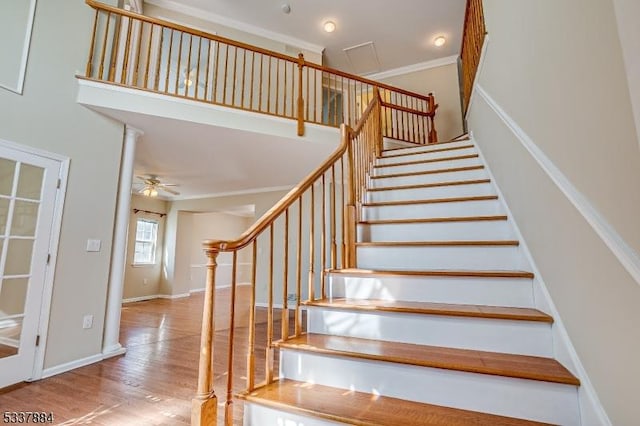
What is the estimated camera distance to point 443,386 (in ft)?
4.18

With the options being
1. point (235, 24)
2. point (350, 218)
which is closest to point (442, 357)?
point (350, 218)

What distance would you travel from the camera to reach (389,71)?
677 cm

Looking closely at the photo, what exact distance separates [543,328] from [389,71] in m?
6.53

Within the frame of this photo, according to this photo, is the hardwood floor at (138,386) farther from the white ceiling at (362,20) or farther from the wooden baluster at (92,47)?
the white ceiling at (362,20)

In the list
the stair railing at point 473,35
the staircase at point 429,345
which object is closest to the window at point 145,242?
the staircase at point 429,345

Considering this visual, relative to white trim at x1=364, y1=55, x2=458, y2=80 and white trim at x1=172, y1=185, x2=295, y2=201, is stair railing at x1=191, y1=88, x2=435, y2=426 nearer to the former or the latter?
white trim at x1=172, y1=185, x2=295, y2=201

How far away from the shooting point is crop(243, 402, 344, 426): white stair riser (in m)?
1.23

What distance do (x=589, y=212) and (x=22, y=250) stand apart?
3733mm

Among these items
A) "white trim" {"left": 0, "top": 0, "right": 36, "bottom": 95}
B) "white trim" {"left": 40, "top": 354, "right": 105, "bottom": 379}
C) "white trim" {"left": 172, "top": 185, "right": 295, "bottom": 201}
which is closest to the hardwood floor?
"white trim" {"left": 40, "top": 354, "right": 105, "bottom": 379}

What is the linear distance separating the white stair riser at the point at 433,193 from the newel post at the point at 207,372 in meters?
1.95

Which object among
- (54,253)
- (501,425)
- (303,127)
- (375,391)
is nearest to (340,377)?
(375,391)

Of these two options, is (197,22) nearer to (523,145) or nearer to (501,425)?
(523,145)

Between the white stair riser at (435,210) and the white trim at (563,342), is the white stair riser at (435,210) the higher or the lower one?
the higher one

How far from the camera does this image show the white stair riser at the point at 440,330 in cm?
138
